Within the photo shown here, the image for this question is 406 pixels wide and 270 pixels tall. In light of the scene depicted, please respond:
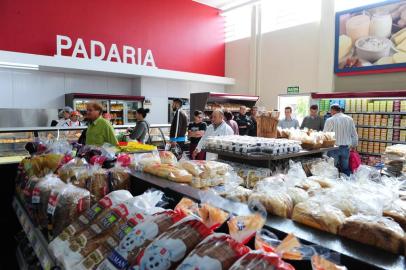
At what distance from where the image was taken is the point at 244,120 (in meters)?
7.69

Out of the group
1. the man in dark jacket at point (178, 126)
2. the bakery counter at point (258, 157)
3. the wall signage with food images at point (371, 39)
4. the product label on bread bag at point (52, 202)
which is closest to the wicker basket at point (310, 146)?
the bakery counter at point (258, 157)

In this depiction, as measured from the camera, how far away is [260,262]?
2.48 ft

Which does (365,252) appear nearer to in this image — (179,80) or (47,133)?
(47,133)

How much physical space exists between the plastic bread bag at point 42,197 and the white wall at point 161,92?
7.77 meters

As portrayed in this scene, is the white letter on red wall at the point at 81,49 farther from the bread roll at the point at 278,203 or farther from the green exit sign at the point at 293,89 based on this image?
the bread roll at the point at 278,203

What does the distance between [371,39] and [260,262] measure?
864 centimetres

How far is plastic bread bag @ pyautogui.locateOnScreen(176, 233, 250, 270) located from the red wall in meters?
8.20

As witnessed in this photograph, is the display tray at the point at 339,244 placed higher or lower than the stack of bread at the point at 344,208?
lower

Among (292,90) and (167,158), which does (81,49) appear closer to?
(292,90)

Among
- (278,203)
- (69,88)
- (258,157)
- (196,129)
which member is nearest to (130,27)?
(69,88)

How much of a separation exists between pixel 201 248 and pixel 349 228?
479 mm

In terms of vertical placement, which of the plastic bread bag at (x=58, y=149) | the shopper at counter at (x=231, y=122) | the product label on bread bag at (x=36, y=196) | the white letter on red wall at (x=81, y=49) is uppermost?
the white letter on red wall at (x=81, y=49)

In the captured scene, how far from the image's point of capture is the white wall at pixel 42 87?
7.59 meters

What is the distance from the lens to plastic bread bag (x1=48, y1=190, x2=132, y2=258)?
1288 mm
